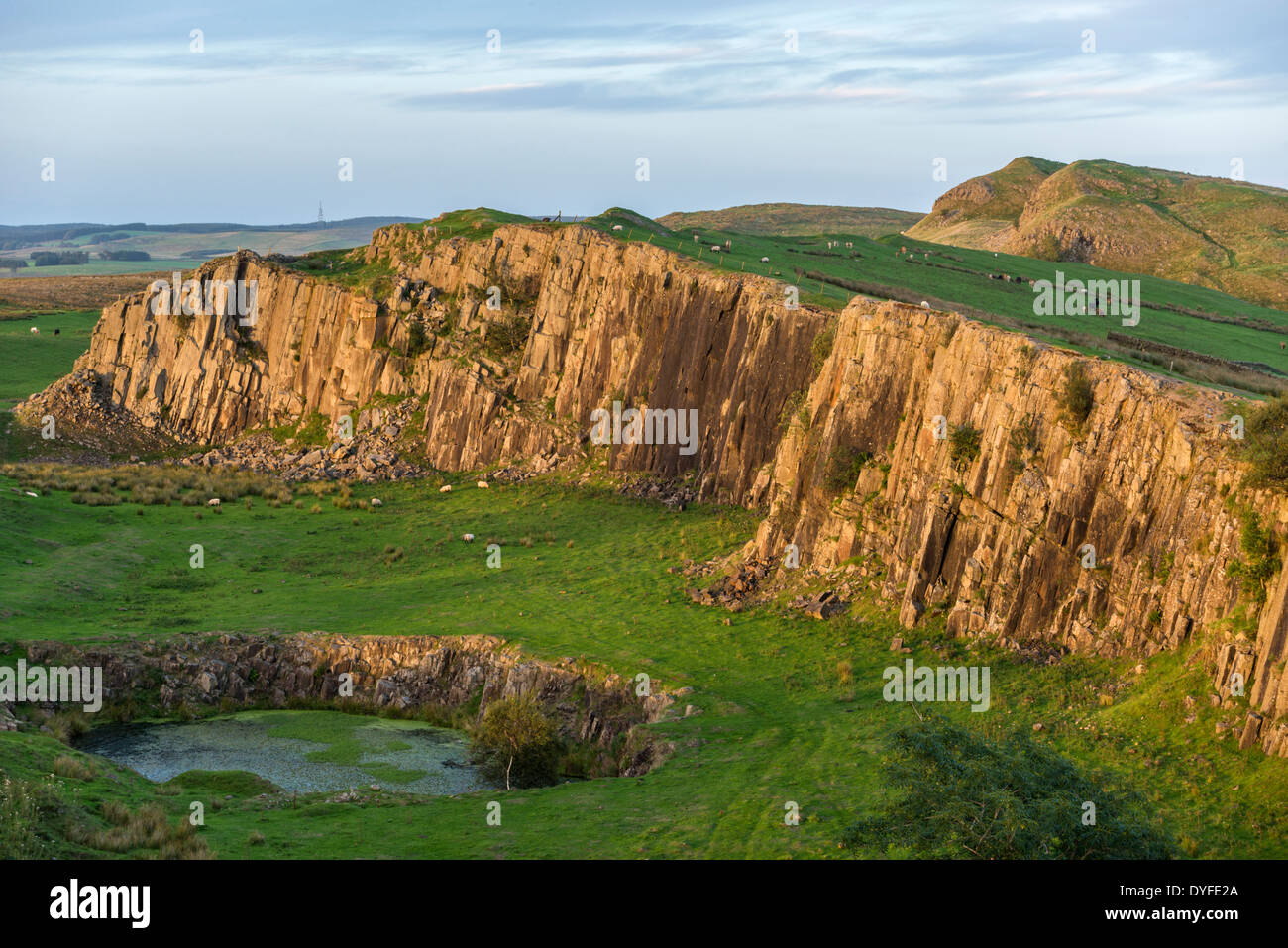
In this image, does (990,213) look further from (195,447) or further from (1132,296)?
(195,447)

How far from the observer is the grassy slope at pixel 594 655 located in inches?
1169

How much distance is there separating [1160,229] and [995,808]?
13760 cm

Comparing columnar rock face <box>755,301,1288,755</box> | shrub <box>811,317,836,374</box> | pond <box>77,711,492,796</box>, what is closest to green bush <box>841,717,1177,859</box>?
columnar rock face <box>755,301,1288,755</box>

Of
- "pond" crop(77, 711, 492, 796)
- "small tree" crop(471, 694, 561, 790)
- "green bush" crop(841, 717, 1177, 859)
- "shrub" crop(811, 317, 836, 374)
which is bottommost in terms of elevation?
"pond" crop(77, 711, 492, 796)

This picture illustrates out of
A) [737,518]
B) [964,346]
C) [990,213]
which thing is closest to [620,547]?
[737,518]

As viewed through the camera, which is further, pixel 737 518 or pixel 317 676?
pixel 737 518

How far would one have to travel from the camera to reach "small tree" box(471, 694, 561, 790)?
38500 mm

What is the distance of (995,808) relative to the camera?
23703mm

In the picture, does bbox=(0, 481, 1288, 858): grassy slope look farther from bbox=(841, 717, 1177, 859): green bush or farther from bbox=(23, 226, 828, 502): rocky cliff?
bbox=(23, 226, 828, 502): rocky cliff

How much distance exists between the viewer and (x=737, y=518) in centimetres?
5912

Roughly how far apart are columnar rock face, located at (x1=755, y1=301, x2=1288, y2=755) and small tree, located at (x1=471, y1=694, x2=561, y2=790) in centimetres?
1440

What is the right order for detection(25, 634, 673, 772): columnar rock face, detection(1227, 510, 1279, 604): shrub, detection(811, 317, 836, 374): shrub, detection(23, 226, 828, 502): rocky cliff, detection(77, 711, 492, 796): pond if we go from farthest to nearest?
detection(23, 226, 828, 502): rocky cliff
detection(811, 317, 836, 374): shrub
detection(25, 634, 673, 772): columnar rock face
detection(77, 711, 492, 796): pond
detection(1227, 510, 1279, 604): shrub
